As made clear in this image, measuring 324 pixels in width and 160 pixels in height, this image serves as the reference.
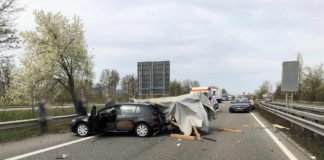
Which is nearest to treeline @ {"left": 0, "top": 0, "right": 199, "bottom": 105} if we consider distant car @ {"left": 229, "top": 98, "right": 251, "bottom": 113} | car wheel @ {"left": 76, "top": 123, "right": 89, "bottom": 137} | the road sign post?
A: car wheel @ {"left": 76, "top": 123, "right": 89, "bottom": 137}

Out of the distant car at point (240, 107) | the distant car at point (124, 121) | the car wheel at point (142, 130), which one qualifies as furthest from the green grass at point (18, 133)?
the distant car at point (240, 107)

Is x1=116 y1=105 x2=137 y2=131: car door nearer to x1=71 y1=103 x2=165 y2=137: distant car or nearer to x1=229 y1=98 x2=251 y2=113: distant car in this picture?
x1=71 y1=103 x2=165 y2=137: distant car

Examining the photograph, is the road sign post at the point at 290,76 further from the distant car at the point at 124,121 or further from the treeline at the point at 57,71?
the treeline at the point at 57,71

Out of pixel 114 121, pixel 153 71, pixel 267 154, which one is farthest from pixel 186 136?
pixel 153 71

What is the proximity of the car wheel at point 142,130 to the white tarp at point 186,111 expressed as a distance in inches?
56.6

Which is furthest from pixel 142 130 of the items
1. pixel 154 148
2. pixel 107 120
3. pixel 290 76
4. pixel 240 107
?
pixel 240 107

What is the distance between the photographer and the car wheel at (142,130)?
1285 cm

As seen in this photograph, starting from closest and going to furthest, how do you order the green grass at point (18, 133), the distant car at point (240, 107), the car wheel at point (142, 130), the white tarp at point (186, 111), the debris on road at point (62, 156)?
1. the debris on road at point (62, 156)
2. the green grass at point (18, 133)
3. the car wheel at point (142, 130)
4. the white tarp at point (186, 111)
5. the distant car at point (240, 107)

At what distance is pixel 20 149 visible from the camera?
1005 centimetres

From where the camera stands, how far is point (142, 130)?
42.3ft

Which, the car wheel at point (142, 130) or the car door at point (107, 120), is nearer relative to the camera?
the car wheel at point (142, 130)

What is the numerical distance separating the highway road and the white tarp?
1011mm

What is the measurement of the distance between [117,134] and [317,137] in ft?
24.9

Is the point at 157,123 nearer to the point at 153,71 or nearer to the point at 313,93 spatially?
the point at 153,71
